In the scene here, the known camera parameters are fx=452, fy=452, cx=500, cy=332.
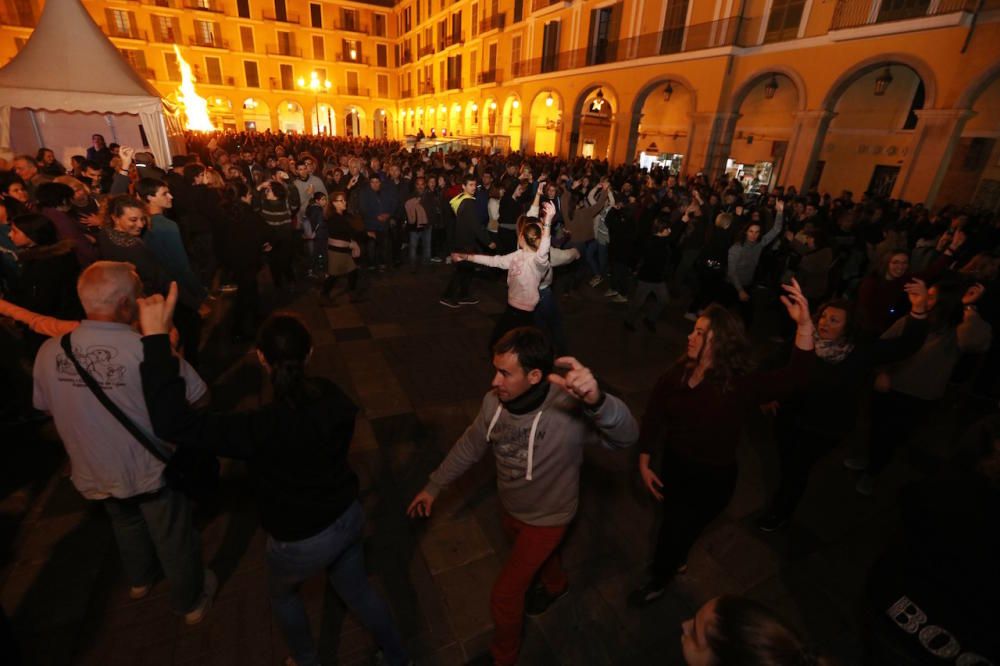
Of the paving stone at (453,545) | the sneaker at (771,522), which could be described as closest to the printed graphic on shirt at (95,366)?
the paving stone at (453,545)

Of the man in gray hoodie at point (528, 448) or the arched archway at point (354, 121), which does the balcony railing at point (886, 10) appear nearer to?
the man in gray hoodie at point (528, 448)

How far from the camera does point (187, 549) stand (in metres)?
2.41

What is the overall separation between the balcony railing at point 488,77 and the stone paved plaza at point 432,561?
30575 mm

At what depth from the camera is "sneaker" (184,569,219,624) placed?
2.53 meters

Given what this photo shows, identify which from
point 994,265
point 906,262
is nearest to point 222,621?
point 906,262

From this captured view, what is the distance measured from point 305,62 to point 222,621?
5283 cm

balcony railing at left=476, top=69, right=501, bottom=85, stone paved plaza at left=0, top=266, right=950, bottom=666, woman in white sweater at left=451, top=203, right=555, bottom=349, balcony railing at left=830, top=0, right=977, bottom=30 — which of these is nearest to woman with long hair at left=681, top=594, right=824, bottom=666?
stone paved plaza at left=0, top=266, right=950, bottom=666

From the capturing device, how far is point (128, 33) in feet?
124

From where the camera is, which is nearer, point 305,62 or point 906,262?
point 906,262

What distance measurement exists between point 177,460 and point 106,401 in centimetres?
44

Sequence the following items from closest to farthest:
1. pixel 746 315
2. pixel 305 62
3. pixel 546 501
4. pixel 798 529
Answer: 1. pixel 546 501
2. pixel 798 529
3. pixel 746 315
4. pixel 305 62

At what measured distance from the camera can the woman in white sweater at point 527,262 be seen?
455cm

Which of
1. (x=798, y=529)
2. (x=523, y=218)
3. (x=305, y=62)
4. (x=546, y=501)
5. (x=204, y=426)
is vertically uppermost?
(x=305, y=62)

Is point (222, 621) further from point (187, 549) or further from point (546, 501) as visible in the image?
point (546, 501)
